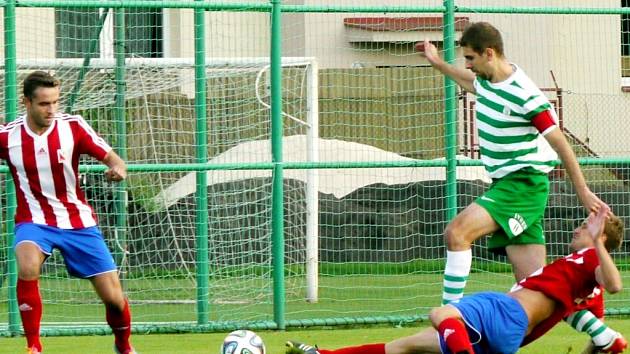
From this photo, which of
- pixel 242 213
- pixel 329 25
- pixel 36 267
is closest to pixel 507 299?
pixel 36 267

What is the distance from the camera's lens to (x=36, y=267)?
8.31 meters

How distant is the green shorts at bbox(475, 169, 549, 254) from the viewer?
8.23 meters

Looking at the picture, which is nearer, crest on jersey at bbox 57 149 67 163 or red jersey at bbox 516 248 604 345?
red jersey at bbox 516 248 604 345

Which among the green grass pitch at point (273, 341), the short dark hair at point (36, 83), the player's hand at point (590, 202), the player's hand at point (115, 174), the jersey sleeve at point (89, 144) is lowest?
the green grass pitch at point (273, 341)

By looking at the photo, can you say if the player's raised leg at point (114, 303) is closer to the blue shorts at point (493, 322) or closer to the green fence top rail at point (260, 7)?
the blue shorts at point (493, 322)

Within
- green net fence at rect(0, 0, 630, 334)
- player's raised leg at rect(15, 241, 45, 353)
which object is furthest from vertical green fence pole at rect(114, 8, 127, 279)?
player's raised leg at rect(15, 241, 45, 353)

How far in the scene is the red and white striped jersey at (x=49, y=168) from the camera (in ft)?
27.9

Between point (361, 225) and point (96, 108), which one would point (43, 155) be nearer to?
point (96, 108)

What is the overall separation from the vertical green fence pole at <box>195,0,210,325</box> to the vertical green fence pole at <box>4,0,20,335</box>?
1.47m

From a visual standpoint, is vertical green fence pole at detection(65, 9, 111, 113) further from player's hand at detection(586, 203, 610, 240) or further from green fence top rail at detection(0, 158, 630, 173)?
player's hand at detection(586, 203, 610, 240)

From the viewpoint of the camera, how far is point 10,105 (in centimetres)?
1043

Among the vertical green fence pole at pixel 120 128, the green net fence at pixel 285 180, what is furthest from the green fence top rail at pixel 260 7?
the vertical green fence pole at pixel 120 128

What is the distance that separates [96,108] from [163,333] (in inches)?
110

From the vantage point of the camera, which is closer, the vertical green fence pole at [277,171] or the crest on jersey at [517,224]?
the crest on jersey at [517,224]
